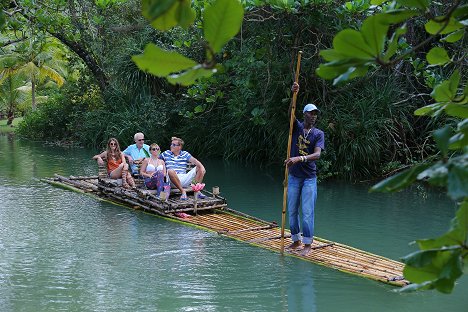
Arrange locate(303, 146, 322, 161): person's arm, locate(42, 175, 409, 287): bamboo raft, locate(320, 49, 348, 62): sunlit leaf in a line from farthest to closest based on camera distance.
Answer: locate(303, 146, 322, 161): person's arm, locate(42, 175, 409, 287): bamboo raft, locate(320, 49, 348, 62): sunlit leaf

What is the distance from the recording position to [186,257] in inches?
316

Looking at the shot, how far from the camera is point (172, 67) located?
125 centimetres

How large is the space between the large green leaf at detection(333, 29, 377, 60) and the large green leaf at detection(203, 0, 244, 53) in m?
0.19

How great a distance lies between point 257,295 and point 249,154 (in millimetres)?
10891

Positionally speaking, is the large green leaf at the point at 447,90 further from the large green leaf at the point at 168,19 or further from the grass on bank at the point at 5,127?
the grass on bank at the point at 5,127

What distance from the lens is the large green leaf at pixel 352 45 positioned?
50.9 inches

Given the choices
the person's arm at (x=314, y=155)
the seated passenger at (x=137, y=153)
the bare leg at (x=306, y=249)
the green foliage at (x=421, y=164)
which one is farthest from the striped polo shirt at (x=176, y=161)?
the green foliage at (x=421, y=164)

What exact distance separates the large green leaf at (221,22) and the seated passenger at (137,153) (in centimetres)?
1046

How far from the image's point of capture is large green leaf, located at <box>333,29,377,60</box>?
1.29 m

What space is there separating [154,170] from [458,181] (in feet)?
32.5

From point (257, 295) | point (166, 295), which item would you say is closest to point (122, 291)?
point (166, 295)

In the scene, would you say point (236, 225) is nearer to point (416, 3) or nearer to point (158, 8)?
point (416, 3)

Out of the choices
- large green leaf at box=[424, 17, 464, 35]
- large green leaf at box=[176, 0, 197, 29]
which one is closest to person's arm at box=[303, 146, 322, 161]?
large green leaf at box=[424, 17, 464, 35]

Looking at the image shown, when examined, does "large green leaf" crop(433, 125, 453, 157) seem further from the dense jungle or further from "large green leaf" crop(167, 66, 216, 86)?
the dense jungle
